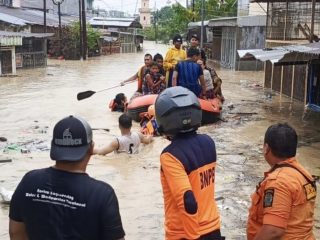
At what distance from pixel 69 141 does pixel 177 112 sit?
1.96ft

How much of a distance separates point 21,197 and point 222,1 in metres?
39.8

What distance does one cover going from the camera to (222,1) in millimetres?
40312

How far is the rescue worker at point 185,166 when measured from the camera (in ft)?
7.98

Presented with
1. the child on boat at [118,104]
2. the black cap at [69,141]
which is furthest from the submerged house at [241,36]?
the black cap at [69,141]

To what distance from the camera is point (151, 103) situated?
11.2m

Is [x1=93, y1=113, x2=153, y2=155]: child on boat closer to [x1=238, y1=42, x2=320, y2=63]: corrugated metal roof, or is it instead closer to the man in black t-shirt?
[x1=238, y1=42, x2=320, y2=63]: corrugated metal roof

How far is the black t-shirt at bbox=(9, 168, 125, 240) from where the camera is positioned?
6.77 feet

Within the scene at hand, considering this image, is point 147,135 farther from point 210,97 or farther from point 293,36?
point 293,36

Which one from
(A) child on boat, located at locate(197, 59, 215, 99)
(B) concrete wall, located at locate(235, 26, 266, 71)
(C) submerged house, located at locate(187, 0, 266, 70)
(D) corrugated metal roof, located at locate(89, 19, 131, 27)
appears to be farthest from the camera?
(D) corrugated metal roof, located at locate(89, 19, 131, 27)

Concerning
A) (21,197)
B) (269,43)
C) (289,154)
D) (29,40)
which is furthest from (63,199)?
(29,40)

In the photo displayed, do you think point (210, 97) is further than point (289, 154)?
Yes

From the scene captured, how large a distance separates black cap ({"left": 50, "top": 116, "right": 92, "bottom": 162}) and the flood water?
303cm

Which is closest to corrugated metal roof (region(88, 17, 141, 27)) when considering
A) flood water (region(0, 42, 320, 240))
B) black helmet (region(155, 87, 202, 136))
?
flood water (region(0, 42, 320, 240))

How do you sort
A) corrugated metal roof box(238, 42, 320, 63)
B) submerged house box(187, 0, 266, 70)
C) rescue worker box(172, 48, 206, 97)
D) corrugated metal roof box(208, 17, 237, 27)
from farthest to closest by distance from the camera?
corrugated metal roof box(208, 17, 237, 27), submerged house box(187, 0, 266, 70), corrugated metal roof box(238, 42, 320, 63), rescue worker box(172, 48, 206, 97)
